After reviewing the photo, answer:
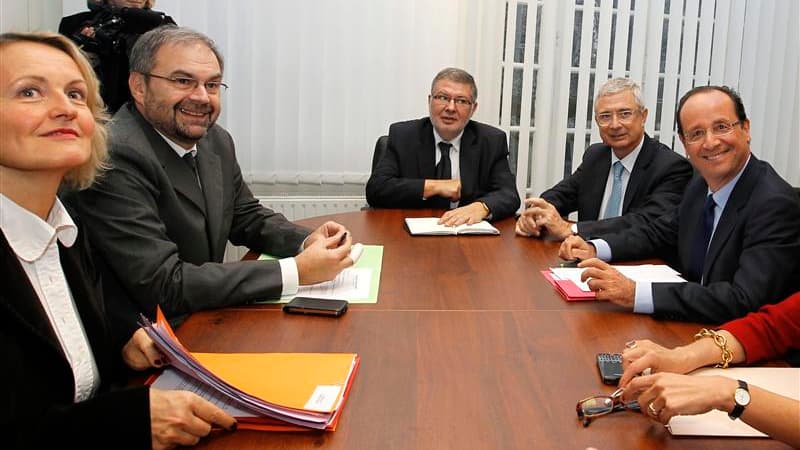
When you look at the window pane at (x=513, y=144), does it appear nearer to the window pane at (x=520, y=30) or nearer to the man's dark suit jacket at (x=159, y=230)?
the window pane at (x=520, y=30)

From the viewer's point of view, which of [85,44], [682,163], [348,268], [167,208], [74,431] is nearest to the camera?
[74,431]

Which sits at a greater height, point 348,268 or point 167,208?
point 167,208

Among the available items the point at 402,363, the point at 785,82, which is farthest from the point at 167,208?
the point at 785,82

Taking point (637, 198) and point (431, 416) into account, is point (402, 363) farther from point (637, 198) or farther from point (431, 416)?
point (637, 198)

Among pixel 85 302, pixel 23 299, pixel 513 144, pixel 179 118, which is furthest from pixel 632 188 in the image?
pixel 23 299

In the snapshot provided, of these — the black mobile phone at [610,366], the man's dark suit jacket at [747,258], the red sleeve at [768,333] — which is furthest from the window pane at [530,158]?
the black mobile phone at [610,366]

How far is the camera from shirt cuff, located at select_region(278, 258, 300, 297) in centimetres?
171

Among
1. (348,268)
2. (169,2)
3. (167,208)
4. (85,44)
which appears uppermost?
(169,2)

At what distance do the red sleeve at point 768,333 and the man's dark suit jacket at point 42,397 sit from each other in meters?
1.12

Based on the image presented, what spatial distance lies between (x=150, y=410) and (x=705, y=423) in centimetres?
86

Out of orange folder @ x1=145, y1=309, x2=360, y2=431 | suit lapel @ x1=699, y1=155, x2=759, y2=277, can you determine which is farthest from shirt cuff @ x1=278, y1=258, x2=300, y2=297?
suit lapel @ x1=699, y1=155, x2=759, y2=277

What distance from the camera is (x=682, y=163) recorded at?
276 cm

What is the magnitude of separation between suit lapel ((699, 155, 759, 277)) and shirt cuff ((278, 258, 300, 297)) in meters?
1.15

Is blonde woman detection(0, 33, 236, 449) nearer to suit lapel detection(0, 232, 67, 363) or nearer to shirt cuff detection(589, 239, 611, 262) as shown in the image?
suit lapel detection(0, 232, 67, 363)
